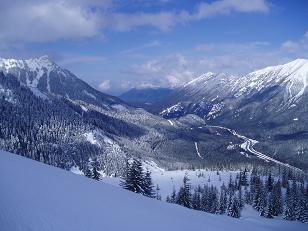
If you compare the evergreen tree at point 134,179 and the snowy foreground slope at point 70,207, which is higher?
the evergreen tree at point 134,179

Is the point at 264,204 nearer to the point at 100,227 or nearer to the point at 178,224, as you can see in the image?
the point at 178,224

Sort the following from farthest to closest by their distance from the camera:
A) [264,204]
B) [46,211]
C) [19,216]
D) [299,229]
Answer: [264,204]
[299,229]
[46,211]
[19,216]

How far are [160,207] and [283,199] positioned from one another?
131m

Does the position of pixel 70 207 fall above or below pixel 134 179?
below

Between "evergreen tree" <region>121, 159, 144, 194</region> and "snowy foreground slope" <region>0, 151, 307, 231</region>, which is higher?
"evergreen tree" <region>121, 159, 144, 194</region>

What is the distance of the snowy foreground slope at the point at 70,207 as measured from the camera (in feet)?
70.1

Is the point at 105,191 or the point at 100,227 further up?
the point at 105,191

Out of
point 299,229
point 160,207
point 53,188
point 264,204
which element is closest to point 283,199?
point 264,204

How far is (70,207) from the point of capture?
2645 cm

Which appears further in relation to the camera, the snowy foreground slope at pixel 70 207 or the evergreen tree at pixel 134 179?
the evergreen tree at pixel 134 179

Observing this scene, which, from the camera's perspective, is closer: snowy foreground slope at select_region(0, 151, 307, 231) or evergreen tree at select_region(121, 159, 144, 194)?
snowy foreground slope at select_region(0, 151, 307, 231)

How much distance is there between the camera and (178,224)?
107 feet

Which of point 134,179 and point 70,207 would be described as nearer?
point 70,207

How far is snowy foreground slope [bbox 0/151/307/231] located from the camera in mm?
21375
